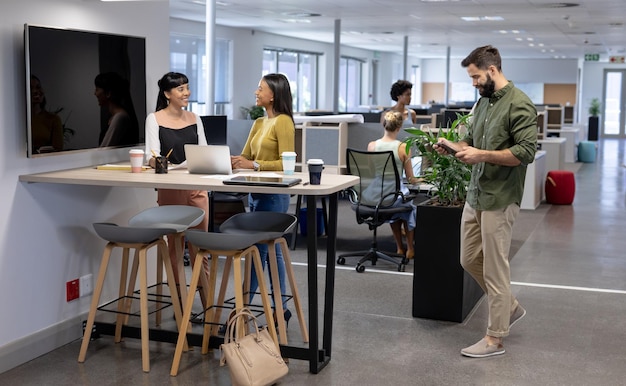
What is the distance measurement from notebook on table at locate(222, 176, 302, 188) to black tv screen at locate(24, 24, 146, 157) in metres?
0.87

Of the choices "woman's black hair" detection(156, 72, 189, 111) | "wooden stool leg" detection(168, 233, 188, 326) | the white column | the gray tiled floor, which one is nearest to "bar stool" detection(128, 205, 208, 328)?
"wooden stool leg" detection(168, 233, 188, 326)

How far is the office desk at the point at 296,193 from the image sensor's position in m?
3.23

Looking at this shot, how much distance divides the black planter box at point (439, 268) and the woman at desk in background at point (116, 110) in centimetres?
157

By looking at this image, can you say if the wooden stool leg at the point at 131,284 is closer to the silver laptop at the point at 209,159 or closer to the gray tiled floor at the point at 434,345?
the gray tiled floor at the point at 434,345

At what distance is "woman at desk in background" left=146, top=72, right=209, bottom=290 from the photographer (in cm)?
394

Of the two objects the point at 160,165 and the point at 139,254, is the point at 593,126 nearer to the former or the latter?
the point at 160,165

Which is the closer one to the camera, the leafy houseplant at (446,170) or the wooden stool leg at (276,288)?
the wooden stool leg at (276,288)

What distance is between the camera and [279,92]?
12.9 feet

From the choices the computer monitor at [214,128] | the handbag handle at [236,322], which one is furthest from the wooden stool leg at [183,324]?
the computer monitor at [214,128]

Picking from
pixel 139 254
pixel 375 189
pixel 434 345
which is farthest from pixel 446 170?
pixel 139 254

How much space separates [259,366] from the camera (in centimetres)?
308

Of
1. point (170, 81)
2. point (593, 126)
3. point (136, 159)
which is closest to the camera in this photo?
point (136, 159)

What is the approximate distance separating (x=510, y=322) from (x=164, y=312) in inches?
71.3

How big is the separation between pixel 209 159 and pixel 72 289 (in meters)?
0.96
